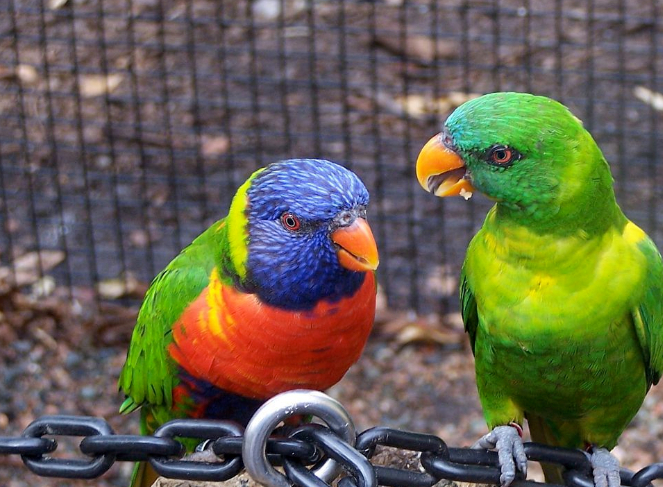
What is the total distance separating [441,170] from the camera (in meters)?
2.05

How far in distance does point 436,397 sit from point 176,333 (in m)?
1.98

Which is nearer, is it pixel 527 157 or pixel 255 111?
pixel 527 157

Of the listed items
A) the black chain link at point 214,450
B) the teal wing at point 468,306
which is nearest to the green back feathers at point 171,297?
the teal wing at point 468,306

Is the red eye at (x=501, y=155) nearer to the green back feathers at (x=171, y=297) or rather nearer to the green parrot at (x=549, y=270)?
the green parrot at (x=549, y=270)

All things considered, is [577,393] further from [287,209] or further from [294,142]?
[294,142]

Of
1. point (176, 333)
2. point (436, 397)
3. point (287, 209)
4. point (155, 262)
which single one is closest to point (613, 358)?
point (287, 209)

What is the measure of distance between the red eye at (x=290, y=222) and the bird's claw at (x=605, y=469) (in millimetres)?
844

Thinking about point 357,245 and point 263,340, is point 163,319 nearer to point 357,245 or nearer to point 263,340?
point 263,340

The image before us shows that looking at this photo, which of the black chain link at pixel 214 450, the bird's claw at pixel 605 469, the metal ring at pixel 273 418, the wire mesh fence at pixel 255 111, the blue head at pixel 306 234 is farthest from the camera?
the wire mesh fence at pixel 255 111

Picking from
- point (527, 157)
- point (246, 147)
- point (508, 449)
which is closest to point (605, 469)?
point (508, 449)

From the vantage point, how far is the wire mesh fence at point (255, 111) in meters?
4.48

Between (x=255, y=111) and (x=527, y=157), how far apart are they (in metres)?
2.68

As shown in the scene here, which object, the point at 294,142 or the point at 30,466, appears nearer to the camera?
the point at 30,466

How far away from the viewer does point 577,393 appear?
7.29ft
